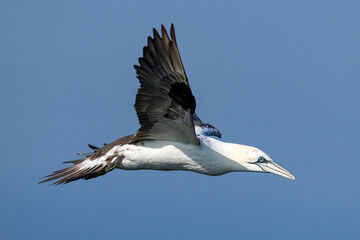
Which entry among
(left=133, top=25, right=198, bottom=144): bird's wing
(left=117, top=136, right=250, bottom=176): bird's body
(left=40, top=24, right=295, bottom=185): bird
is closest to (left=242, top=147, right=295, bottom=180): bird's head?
(left=40, top=24, right=295, bottom=185): bird

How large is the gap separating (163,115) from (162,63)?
112 centimetres

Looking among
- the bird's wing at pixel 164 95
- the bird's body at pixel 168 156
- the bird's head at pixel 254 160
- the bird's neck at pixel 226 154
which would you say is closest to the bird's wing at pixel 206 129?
the bird's neck at pixel 226 154

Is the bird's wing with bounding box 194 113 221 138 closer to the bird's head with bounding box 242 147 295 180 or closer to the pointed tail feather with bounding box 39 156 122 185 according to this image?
the bird's head with bounding box 242 147 295 180

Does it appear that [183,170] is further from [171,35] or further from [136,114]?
[171,35]

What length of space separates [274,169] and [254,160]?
44 centimetres

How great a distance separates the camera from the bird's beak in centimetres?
1098

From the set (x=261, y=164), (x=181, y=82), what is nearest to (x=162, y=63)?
(x=181, y=82)

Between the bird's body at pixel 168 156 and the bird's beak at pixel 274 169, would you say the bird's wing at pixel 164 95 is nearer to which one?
the bird's body at pixel 168 156

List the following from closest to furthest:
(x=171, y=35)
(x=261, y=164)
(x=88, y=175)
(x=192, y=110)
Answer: (x=171, y=35) → (x=192, y=110) → (x=88, y=175) → (x=261, y=164)

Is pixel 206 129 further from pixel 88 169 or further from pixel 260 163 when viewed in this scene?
pixel 88 169

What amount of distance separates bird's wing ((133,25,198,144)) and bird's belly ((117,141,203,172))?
135 mm

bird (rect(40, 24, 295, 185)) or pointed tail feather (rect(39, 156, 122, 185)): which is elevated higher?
bird (rect(40, 24, 295, 185))

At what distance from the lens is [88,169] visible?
10.4 metres

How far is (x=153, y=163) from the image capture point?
34.2ft
